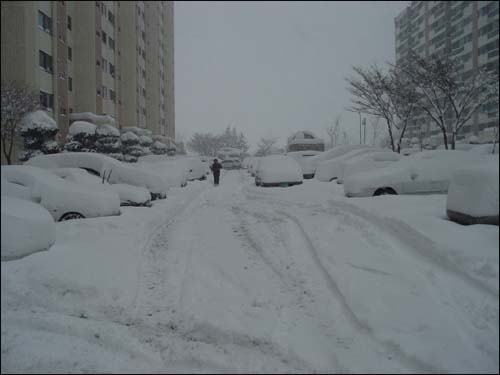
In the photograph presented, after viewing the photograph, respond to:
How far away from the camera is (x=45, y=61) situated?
25.6 m

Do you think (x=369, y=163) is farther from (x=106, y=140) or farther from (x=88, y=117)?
(x=88, y=117)

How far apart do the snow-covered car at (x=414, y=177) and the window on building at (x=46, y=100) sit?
22.4 m

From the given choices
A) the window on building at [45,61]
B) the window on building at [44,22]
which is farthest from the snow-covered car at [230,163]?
the window on building at [44,22]

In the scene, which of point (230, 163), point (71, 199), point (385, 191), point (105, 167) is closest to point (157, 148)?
point (230, 163)

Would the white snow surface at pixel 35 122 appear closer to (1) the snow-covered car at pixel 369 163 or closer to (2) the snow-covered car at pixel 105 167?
(2) the snow-covered car at pixel 105 167

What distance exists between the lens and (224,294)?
4.49 meters

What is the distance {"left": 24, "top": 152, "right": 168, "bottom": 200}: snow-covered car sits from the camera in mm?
11180

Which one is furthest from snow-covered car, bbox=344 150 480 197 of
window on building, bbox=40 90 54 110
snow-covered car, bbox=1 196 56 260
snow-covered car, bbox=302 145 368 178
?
window on building, bbox=40 90 54 110

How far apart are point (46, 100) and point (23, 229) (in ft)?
85.7

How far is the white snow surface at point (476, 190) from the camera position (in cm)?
381

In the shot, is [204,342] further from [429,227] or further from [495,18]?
[495,18]

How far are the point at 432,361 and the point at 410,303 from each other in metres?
0.76

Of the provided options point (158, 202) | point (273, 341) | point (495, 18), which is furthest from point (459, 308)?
point (495, 18)

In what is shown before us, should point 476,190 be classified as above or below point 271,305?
above
